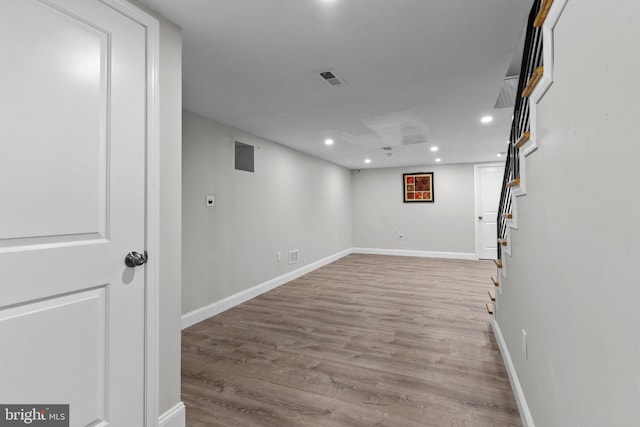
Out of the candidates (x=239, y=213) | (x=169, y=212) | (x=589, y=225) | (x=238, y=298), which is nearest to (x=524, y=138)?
(x=589, y=225)

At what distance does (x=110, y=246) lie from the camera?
138 cm

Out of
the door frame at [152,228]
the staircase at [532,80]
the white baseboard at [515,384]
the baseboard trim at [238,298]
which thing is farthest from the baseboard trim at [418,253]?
the door frame at [152,228]

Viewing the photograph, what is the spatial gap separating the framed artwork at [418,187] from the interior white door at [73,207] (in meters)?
6.72

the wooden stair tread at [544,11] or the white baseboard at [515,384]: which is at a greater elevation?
the wooden stair tread at [544,11]

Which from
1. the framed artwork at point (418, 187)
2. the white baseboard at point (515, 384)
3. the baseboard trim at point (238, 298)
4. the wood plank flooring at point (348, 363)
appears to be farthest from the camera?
the framed artwork at point (418, 187)

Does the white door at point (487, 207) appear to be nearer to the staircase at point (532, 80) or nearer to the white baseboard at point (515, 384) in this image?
the white baseboard at point (515, 384)

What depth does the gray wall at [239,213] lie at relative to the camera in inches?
126

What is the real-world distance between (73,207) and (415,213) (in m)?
7.05

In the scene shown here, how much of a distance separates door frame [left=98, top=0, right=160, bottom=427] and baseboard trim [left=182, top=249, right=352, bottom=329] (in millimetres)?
1623

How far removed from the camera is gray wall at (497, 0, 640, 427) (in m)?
0.63

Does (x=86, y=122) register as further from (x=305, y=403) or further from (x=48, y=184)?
(x=305, y=403)

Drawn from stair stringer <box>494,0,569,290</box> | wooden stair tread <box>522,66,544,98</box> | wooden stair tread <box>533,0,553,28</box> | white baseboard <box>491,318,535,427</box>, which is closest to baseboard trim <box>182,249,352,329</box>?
white baseboard <box>491,318,535,427</box>

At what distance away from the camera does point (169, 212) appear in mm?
1672

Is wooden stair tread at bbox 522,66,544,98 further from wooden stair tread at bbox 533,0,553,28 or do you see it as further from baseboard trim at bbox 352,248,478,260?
baseboard trim at bbox 352,248,478,260
